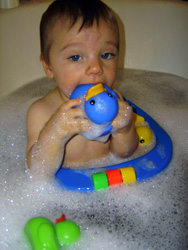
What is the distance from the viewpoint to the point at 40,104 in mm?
978

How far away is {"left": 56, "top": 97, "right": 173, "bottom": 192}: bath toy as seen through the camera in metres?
0.90

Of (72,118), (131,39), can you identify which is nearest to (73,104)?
(72,118)

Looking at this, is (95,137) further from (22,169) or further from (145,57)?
(145,57)

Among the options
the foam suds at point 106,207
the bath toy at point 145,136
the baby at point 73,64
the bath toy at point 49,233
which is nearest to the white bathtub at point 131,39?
the foam suds at point 106,207

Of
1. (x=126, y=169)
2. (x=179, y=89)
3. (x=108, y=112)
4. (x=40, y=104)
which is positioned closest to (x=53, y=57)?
(x=40, y=104)

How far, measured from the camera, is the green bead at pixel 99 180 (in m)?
0.90

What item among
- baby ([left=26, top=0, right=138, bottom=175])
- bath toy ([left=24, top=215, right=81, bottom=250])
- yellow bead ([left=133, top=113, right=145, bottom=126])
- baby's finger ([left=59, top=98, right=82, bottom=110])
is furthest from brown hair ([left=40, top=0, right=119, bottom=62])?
bath toy ([left=24, top=215, right=81, bottom=250])

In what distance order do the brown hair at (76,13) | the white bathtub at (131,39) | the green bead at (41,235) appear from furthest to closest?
the white bathtub at (131,39) < the brown hair at (76,13) < the green bead at (41,235)

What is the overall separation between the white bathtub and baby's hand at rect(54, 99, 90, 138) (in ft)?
2.12

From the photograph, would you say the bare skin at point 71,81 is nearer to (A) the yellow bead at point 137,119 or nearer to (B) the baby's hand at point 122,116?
(B) the baby's hand at point 122,116

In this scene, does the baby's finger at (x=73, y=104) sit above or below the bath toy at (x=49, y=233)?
above

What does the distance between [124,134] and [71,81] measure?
21 centimetres

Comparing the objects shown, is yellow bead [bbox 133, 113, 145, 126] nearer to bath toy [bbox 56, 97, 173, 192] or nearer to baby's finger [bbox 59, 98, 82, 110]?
bath toy [bbox 56, 97, 173, 192]

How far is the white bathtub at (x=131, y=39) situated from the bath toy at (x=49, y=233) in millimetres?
741
